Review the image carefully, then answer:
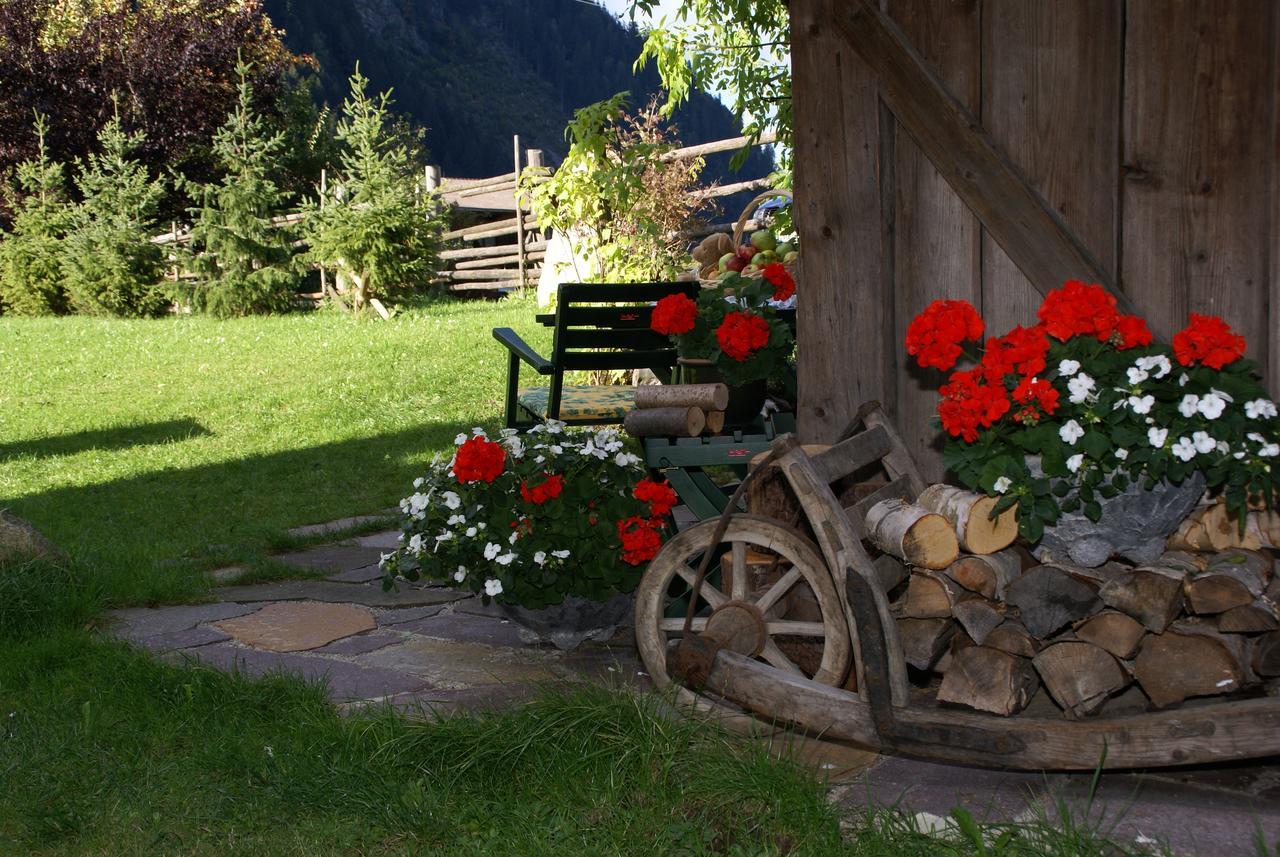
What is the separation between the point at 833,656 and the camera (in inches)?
104

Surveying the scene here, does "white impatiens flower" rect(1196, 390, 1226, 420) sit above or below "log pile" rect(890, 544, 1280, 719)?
above

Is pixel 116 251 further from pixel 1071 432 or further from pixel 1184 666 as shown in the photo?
pixel 1184 666

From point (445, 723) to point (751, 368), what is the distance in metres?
1.45

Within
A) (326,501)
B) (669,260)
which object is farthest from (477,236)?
(326,501)

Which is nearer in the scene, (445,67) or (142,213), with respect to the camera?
(142,213)

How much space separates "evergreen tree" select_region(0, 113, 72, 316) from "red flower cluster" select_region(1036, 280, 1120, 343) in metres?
15.2

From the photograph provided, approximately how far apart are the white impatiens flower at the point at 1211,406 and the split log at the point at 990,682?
1.94 ft

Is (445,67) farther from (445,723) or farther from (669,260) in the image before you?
(445,723)

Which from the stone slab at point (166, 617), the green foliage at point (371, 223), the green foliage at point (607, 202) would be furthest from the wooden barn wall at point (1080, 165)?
the green foliage at point (371, 223)

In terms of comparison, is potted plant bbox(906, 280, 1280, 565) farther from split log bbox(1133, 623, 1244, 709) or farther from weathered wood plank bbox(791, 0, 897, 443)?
weathered wood plank bbox(791, 0, 897, 443)

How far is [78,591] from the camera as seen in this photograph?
3.95 meters

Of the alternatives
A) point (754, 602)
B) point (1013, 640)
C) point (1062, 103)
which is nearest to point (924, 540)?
point (1013, 640)

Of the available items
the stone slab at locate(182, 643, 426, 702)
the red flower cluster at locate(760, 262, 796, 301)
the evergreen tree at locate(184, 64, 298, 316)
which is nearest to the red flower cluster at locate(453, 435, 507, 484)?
the stone slab at locate(182, 643, 426, 702)

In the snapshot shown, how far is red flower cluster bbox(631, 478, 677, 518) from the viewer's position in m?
3.31
